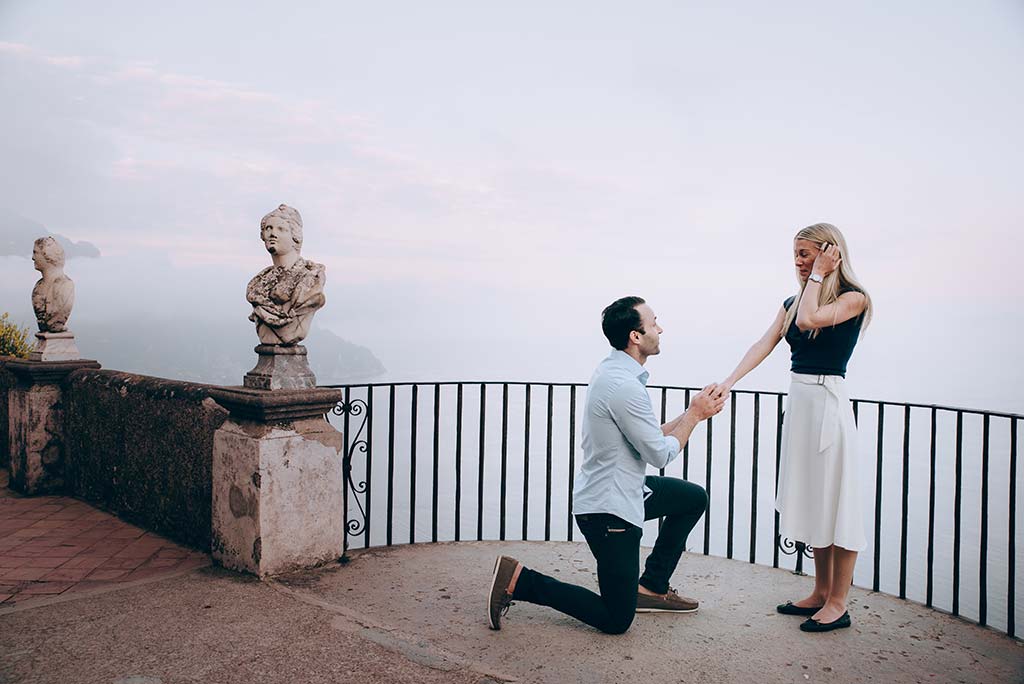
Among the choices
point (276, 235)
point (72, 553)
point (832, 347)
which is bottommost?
point (72, 553)

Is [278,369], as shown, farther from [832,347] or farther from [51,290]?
[51,290]

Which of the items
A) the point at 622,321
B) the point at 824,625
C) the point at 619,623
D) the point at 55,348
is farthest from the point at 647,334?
the point at 55,348

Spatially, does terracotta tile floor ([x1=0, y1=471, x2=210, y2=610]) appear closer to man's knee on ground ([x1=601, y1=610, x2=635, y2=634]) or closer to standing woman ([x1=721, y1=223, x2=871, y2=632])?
man's knee on ground ([x1=601, y1=610, x2=635, y2=634])

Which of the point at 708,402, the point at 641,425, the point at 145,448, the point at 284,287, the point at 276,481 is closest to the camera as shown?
the point at 641,425

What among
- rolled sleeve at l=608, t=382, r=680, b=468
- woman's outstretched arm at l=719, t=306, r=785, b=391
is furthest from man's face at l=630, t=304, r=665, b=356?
woman's outstretched arm at l=719, t=306, r=785, b=391

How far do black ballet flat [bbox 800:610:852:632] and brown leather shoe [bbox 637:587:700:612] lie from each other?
50cm

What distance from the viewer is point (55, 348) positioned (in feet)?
19.6

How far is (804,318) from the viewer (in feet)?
10.7

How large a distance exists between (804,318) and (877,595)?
1.87 metres

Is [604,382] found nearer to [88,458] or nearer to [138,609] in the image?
[138,609]

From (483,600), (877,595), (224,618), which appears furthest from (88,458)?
(877,595)

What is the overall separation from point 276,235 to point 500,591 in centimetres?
227

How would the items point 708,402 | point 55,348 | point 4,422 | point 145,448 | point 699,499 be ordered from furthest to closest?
point 4,422
point 55,348
point 145,448
point 699,499
point 708,402

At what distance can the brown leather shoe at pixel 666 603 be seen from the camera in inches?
136
